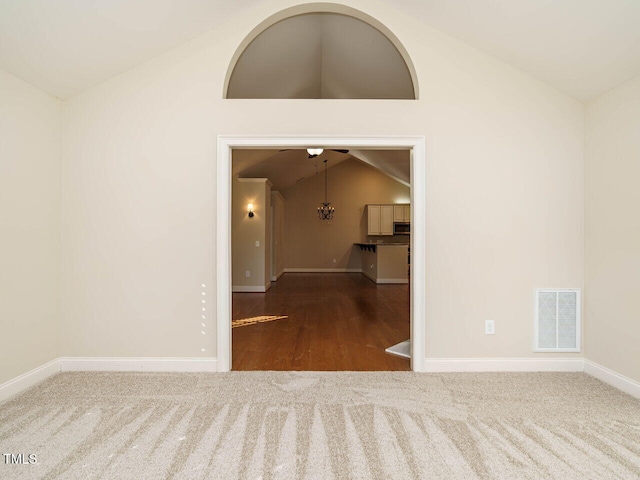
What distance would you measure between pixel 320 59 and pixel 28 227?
3.96m

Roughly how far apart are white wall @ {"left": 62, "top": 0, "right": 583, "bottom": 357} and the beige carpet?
0.43m

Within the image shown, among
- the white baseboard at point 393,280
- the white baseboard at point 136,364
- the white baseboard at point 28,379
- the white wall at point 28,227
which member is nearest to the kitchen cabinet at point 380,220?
the white baseboard at point 393,280

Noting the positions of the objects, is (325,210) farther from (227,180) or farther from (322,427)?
(322,427)

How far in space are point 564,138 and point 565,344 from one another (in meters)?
1.72

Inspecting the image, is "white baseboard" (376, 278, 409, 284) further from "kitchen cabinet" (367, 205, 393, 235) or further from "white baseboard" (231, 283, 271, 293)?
"white baseboard" (231, 283, 271, 293)

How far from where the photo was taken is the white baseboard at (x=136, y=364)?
112 inches

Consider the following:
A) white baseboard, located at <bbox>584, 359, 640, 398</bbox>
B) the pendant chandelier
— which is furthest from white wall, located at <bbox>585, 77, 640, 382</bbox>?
the pendant chandelier

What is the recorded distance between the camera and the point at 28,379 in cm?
253

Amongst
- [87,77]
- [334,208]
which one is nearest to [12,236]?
[87,77]

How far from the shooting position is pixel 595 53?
2.37 metres

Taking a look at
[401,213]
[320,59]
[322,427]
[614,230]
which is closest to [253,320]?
[322,427]

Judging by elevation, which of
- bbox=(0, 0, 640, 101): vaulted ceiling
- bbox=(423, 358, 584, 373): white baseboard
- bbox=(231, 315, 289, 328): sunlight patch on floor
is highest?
A: bbox=(0, 0, 640, 101): vaulted ceiling

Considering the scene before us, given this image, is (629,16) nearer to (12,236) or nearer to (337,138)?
(337,138)

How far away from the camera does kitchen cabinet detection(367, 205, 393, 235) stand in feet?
36.4
